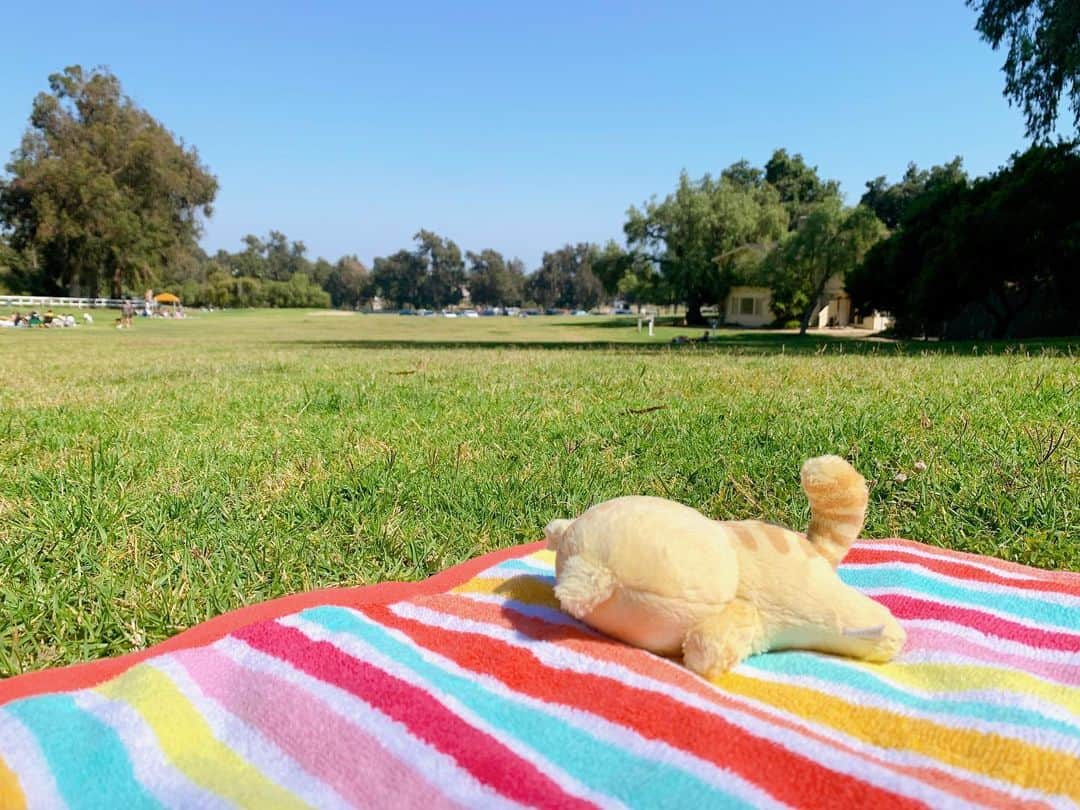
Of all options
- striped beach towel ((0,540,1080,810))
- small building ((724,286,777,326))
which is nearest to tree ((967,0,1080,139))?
striped beach towel ((0,540,1080,810))

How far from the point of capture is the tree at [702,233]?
36.7 meters

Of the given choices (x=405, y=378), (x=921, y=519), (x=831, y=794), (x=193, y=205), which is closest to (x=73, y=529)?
(x=831, y=794)

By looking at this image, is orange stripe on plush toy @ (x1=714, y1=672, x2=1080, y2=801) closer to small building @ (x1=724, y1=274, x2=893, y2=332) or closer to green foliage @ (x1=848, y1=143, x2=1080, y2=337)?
green foliage @ (x1=848, y1=143, x2=1080, y2=337)

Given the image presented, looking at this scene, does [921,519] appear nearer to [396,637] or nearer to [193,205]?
[396,637]

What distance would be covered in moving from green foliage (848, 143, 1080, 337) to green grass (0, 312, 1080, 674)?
12809mm

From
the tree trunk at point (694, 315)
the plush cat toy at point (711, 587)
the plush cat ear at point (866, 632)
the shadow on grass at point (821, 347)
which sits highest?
the tree trunk at point (694, 315)

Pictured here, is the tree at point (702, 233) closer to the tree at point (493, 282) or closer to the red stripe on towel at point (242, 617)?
the red stripe on towel at point (242, 617)

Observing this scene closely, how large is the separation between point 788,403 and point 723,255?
33865 millimetres

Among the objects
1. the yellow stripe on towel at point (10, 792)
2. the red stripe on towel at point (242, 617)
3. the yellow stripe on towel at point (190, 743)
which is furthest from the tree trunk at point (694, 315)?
the yellow stripe on towel at point (10, 792)

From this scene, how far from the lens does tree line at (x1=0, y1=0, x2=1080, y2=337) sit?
49.5 feet

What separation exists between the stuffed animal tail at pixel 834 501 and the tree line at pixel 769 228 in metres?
12.8

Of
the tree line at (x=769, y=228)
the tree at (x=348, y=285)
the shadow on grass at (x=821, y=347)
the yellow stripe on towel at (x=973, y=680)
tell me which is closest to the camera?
the yellow stripe on towel at (x=973, y=680)

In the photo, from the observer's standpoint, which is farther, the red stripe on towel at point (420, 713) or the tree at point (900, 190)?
the tree at point (900, 190)

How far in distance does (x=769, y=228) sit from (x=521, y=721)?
39885 mm
